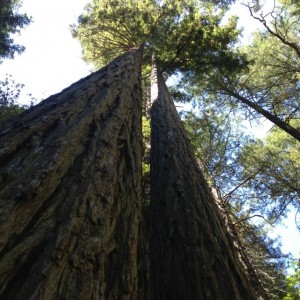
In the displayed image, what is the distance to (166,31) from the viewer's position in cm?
967

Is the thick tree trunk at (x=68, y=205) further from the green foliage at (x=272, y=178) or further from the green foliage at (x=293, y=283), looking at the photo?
the green foliage at (x=272, y=178)

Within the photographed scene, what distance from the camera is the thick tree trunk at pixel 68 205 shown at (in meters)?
1.21

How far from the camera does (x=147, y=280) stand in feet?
6.62

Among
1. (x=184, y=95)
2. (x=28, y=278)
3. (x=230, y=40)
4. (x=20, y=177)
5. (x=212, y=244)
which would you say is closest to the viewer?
(x=28, y=278)

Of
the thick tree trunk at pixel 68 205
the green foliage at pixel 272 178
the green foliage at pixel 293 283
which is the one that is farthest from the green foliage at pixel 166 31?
the thick tree trunk at pixel 68 205

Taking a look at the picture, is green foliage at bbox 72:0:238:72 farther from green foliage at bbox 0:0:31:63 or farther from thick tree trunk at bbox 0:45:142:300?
thick tree trunk at bbox 0:45:142:300

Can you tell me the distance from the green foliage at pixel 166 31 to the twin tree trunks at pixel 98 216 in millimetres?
6523

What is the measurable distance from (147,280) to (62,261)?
90 cm

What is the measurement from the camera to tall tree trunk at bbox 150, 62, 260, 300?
6.64ft

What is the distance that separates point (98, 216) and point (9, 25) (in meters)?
14.6

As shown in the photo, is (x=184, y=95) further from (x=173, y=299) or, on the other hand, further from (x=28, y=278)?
(x=28, y=278)

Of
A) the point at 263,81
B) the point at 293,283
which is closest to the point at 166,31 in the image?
the point at 263,81

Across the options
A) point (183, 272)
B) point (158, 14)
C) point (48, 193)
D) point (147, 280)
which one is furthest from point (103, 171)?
point (158, 14)

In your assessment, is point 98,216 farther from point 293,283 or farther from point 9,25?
point 9,25
